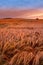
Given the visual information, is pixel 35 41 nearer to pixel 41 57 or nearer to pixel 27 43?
pixel 27 43

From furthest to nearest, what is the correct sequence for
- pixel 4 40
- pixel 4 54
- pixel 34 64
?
pixel 4 40, pixel 4 54, pixel 34 64

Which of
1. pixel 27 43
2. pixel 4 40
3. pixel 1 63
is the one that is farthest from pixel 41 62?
pixel 4 40

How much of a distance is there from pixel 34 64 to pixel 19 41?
3.58 ft

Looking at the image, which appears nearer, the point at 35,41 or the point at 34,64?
the point at 34,64

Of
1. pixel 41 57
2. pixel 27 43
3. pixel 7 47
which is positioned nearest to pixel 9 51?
pixel 7 47

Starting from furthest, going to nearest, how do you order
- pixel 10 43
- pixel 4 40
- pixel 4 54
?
pixel 4 40, pixel 10 43, pixel 4 54

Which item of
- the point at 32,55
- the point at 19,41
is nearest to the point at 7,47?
the point at 19,41

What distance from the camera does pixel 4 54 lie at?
3996 mm

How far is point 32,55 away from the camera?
3.62 m

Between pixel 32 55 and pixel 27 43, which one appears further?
pixel 27 43

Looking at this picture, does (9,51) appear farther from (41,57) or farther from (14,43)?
(41,57)

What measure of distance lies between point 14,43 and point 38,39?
441mm

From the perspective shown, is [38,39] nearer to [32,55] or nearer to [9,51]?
[9,51]

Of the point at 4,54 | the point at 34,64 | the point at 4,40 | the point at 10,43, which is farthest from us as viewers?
the point at 4,40
